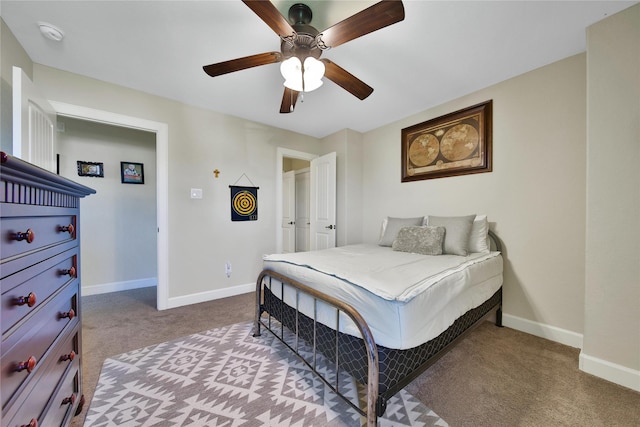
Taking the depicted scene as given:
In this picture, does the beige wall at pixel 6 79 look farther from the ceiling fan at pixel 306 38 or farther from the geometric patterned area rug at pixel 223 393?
the geometric patterned area rug at pixel 223 393

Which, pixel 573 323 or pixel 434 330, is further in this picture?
pixel 573 323

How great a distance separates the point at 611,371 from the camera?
1.61 m

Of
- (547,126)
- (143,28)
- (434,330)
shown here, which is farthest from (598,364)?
(143,28)

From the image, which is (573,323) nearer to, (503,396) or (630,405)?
(630,405)

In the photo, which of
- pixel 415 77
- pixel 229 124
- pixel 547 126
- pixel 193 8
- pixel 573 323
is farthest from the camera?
pixel 229 124

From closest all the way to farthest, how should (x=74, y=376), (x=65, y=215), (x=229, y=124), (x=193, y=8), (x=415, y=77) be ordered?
(x=65, y=215)
(x=74, y=376)
(x=193, y=8)
(x=415, y=77)
(x=229, y=124)

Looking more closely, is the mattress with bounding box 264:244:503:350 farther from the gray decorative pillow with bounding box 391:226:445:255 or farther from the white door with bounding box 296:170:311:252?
the white door with bounding box 296:170:311:252

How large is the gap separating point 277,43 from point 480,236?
2.49 meters

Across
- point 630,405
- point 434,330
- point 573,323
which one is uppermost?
point 434,330

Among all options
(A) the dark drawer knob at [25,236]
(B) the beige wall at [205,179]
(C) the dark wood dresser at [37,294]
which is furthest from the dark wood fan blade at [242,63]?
(B) the beige wall at [205,179]

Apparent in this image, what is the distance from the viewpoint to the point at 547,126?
7.16 ft

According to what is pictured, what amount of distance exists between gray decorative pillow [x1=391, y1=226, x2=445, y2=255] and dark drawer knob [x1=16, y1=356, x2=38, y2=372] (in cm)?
247

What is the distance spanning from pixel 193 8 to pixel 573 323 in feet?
12.3

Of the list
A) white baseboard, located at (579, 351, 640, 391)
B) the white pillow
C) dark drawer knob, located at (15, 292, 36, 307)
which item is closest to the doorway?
dark drawer knob, located at (15, 292, 36, 307)
